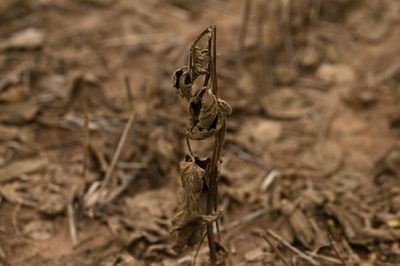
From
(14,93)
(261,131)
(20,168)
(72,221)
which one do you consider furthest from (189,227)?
(14,93)

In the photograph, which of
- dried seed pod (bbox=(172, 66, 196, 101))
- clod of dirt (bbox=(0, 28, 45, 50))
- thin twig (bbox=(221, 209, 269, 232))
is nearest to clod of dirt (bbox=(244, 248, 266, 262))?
thin twig (bbox=(221, 209, 269, 232))

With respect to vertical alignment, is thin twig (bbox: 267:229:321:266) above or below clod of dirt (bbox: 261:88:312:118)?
below

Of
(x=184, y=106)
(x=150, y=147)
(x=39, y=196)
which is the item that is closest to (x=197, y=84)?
(x=184, y=106)

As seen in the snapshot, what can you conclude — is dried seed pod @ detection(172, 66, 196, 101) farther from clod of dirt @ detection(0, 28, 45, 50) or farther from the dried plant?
clod of dirt @ detection(0, 28, 45, 50)

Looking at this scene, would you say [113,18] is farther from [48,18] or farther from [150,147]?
[150,147]

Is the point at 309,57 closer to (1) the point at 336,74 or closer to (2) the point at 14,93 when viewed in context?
(1) the point at 336,74

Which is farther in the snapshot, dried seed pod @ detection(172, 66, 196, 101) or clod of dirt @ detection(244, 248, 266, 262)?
clod of dirt @ detection(244, 248, 266, 262)

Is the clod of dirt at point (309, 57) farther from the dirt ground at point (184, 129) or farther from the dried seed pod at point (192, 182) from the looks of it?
the dried seed pod at point (192, 182)
